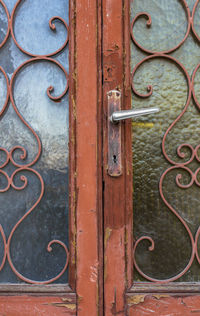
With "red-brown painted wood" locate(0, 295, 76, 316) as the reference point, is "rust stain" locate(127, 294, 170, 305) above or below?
above

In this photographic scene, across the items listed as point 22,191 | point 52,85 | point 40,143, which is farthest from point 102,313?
point 52,85

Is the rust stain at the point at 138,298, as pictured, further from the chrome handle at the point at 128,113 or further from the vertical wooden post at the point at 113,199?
the chrome handle at the point at 128,113

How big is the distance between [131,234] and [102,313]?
26 cm

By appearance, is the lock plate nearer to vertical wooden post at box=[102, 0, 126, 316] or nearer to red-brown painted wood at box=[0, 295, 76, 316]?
vertical wooden post at box=[102, 0, 126, 316]

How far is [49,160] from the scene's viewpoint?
2.84 feet

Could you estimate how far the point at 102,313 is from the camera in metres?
0.80

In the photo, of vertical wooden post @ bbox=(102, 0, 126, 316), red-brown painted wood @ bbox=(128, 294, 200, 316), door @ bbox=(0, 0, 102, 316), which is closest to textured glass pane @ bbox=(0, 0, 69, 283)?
door @ bbox=(0, 0, 102, 316)

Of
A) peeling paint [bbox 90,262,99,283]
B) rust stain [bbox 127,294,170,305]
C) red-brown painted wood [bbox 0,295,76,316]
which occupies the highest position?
peeling paint [bbox 90,262,99,283]

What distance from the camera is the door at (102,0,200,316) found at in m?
0.81

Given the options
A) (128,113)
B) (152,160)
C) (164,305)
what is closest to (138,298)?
(164,305)

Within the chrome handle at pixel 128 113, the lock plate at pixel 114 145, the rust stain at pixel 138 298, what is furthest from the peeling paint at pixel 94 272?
the chrome handle at pixel 128 113

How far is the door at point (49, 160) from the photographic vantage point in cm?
81

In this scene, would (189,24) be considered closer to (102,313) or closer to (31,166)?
(31,166)

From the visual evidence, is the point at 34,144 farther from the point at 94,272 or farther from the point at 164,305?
the point at 164,305
